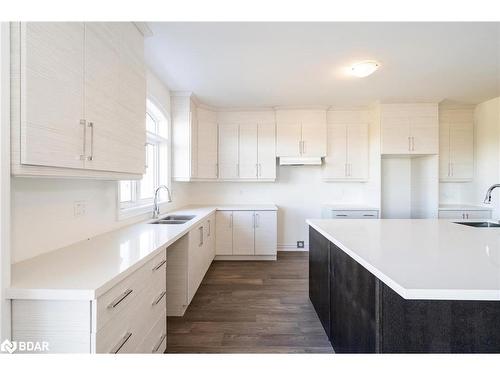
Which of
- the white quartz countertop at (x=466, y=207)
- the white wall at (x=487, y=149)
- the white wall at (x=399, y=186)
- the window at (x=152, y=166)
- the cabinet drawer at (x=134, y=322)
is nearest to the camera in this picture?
the cabinet drawer at (x=134, y=322)

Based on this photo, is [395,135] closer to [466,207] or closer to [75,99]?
[466,207]

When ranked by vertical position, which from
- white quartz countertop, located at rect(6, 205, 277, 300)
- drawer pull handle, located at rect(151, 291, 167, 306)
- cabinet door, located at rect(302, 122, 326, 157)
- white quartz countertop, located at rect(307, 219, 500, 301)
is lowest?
drawer pull handle, located at rect(151, 291, 167, 306)

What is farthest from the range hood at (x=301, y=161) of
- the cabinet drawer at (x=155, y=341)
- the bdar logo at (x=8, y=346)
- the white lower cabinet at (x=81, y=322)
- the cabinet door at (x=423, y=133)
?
the bdar logo at (x=8, y=346)

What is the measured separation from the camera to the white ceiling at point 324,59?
2145 millimetres

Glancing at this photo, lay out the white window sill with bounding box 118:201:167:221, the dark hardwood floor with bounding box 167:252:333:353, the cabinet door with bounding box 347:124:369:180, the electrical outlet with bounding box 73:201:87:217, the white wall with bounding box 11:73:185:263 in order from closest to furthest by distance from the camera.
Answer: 1. the white wall with bounding box 11:73:185:263
2. the electrical outlet with bounding box 73:201:87:217
3. the dark hardwood floor with bounding box 167:252:333:353
4. the white window sill with bounding box 118:201:167:221
5. the cabinet door with bounding box 347:124:369:180

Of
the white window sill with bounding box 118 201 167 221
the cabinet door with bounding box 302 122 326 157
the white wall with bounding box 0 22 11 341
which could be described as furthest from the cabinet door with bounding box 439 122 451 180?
the white wall with bounding box 0 22 11 341

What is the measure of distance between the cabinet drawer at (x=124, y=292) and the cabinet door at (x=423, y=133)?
423 centimetres

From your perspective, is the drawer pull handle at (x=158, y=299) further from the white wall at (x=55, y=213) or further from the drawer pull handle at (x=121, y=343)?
the white wall at (x=55, y=213)

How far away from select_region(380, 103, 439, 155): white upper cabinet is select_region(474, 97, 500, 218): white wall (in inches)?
31.7

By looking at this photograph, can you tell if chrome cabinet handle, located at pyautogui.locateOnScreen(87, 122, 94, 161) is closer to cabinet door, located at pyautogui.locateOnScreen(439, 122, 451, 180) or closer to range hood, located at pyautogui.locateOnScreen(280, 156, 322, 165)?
range hood, located at pyautogui.locateOnScreen(280, 156, 322, 165)

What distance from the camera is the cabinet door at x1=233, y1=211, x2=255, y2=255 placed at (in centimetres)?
416

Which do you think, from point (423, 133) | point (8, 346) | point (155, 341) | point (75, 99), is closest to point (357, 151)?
point (423, 133)
